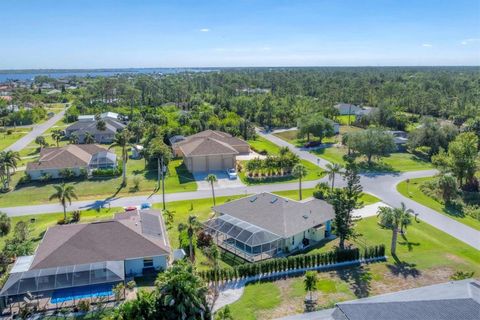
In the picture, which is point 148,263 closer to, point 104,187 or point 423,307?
point 423,307

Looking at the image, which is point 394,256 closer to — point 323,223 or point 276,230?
point 323,223

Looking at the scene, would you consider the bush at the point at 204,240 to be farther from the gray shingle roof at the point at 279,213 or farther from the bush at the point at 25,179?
the bush at the point at 25,179

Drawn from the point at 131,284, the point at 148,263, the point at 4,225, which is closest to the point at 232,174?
the point at 148,263

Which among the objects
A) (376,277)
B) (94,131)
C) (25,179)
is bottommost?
(376,277)

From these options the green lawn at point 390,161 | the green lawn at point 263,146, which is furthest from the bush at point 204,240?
the green lawn at point 263,146

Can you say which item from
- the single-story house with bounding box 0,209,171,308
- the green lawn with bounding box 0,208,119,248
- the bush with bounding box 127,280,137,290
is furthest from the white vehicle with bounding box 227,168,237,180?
the bush with bounding box 127,280,137,290

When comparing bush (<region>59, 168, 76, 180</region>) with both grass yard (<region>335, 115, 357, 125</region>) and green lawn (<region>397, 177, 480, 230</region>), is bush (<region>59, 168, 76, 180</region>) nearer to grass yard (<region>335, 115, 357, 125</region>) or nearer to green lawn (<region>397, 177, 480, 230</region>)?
green lawn (<region>397, 177, 480, 230</region>)
